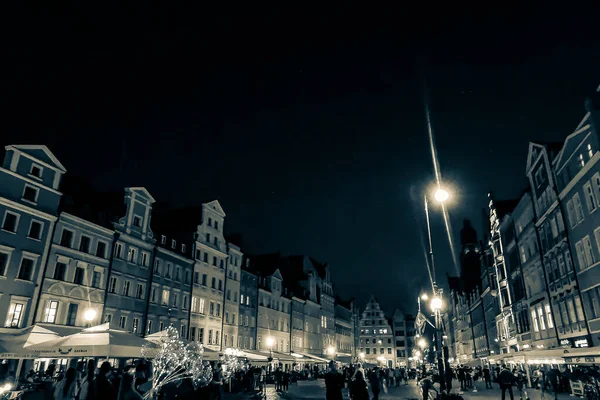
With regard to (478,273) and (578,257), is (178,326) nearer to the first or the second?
(578,257)

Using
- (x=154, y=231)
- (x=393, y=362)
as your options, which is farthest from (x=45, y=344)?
(x=393, y=362)

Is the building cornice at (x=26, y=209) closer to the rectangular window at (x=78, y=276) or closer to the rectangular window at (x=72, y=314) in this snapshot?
the rectangular window at (x=78, y=276)

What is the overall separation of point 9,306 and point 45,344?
15750mm

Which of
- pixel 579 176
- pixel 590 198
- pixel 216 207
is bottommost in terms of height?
pixel 590 198

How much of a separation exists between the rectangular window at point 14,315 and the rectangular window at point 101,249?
764cm

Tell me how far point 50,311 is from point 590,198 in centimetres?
3733

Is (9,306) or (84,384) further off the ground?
(9,306)

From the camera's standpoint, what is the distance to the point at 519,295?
48969 mm

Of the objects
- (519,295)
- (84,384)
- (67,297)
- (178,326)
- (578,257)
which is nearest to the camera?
(84,384)

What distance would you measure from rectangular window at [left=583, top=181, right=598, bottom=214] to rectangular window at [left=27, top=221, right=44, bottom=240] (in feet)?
122

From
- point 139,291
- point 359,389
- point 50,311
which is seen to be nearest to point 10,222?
point 50,311

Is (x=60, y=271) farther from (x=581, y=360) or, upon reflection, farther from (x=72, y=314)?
(x=581, y=360)

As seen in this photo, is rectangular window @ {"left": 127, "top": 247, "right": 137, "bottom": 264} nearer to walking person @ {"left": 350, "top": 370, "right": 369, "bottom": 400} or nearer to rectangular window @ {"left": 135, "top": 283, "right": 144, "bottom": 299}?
rectangular window @ {"left": 135, "top": 283, "right": 144, "bottom": 299}

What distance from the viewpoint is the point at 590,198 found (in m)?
28.8
